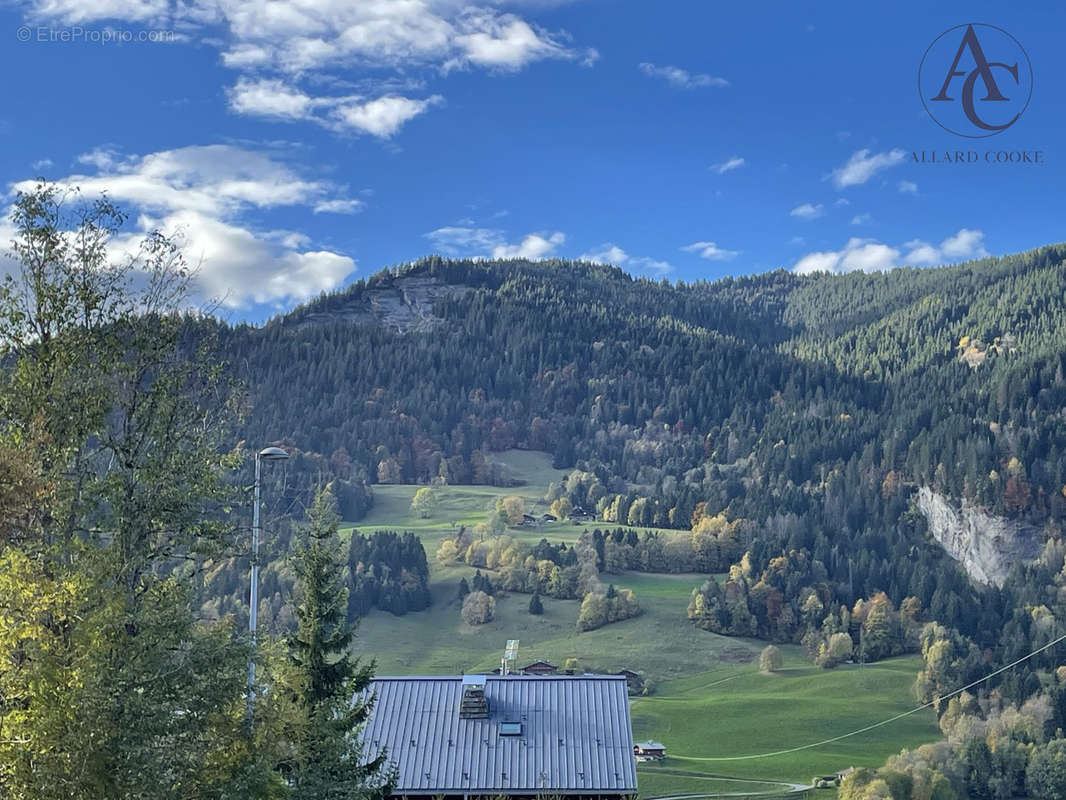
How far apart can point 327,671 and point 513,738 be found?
1894 centimetres

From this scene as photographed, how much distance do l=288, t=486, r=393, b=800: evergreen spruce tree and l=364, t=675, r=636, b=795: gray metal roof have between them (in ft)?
43.7

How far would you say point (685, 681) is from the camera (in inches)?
7028

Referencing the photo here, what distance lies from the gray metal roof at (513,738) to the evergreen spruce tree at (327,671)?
43.7 ft

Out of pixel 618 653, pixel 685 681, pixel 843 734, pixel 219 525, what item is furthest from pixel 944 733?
pixel 219 525

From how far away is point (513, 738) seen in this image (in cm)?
5656

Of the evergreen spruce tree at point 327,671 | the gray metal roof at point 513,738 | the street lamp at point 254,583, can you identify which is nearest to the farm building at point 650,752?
the gray metal roof at point 513,738

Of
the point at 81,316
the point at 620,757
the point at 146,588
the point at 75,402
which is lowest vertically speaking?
the point at 620,757

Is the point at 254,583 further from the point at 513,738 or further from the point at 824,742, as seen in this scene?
the point at 824,742

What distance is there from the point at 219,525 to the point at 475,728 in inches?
1110

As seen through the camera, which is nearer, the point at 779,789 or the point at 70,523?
the point at 70,523

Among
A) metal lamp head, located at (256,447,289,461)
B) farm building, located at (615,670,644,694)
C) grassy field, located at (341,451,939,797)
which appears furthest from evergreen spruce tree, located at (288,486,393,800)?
farm building, located at (615,670,644,694)

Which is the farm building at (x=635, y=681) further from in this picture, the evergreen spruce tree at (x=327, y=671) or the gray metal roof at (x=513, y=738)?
the evergreen spruce tree at (x=327, y=671)

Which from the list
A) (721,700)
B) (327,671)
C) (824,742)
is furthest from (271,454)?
(721,700)

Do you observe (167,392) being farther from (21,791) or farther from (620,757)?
(620,757)
